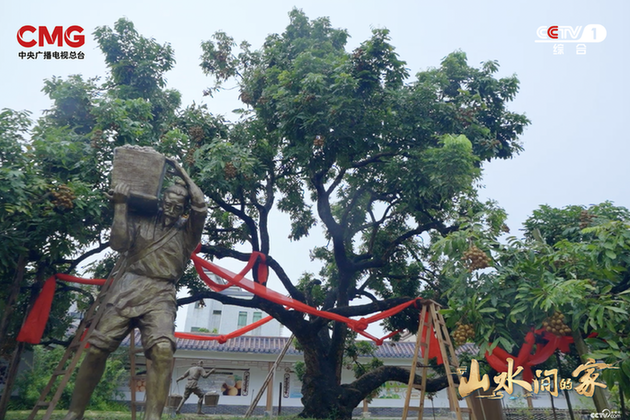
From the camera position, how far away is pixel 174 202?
14.6 feet

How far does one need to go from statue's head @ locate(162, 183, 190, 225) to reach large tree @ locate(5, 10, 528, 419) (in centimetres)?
173

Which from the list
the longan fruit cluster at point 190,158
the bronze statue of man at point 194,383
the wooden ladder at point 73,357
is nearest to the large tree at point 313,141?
the longan fruit cluster at point 190,158

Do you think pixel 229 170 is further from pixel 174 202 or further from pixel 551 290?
pixel 551 290

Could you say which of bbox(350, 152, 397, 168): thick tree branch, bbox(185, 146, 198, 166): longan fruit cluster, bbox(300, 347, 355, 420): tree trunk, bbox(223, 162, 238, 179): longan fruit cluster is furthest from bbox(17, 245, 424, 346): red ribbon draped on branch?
bbox(350, 152, 397, 168): thick tree branch

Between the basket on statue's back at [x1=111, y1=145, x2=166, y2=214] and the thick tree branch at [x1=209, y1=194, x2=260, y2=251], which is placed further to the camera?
the thick tree branch at [x1=209, y1=194, x2=260, y2=251]

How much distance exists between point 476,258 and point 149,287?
3.42 metres

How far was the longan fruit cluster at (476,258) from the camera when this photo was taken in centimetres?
512

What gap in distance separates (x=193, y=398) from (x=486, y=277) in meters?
11.5

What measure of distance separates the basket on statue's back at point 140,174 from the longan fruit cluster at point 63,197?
1.57m

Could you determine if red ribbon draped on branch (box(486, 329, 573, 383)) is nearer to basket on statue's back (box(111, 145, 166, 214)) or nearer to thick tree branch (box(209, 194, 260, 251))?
thick tree branch (box(209, 194, 260, 251))

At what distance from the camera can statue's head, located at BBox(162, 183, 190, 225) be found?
4.45 meters

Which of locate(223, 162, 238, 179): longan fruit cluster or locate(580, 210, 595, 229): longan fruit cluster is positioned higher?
locate(223, 162, 238, 179): longan fruit cluster

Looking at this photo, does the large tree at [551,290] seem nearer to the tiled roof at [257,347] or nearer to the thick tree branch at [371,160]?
the thick tree branch at [371,160]

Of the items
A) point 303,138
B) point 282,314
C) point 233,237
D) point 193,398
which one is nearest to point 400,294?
point 282,314
